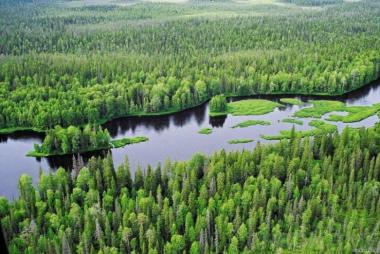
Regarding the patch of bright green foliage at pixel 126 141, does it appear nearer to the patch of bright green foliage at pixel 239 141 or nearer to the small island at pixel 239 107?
the patch of bright green foliage at pixel 239 141

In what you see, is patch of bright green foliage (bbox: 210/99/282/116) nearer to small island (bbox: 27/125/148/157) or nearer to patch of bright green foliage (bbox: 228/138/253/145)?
patch of bright green foliage (bbox: 228/138/253/145)

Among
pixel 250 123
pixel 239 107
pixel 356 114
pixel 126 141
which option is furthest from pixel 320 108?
pixel 126 141

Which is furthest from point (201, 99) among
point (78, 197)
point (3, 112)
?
point (78, 197)

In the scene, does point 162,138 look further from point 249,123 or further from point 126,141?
point 249,123

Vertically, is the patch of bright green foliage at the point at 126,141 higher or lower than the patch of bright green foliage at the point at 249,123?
lower

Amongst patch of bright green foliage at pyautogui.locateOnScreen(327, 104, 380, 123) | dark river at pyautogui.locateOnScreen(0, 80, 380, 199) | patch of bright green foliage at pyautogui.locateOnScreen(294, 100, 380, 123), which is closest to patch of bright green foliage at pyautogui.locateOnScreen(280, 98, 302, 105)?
dark river at pyautogui.locateOnScreen(0, 80, 380, 199)

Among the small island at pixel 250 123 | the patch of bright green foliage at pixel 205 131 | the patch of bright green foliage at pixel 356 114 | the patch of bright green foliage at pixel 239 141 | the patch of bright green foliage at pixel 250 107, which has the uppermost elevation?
the patch of bright green foliage at pixel 250 107

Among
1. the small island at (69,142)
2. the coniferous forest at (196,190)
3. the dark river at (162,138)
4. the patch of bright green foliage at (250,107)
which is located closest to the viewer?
the coniferous forest at (196,190)

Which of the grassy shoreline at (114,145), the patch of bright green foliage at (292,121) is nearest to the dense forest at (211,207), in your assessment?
the grassy shoreline at (114,145)
